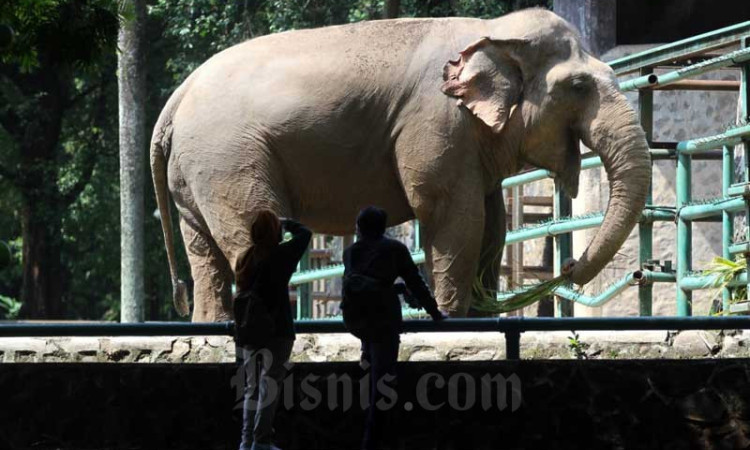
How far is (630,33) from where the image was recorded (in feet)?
66.8

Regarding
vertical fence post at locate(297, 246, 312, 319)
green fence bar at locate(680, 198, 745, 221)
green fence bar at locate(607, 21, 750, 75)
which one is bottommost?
vertical fence post at locate(297, 246, 312, 319)

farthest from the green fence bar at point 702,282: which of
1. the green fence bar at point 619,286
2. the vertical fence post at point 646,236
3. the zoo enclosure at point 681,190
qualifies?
the vertical fence post at point 646,236

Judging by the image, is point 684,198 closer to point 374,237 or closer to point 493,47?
point 493,47

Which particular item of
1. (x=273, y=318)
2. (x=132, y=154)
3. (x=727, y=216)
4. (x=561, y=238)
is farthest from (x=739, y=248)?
(x=132, y=154)

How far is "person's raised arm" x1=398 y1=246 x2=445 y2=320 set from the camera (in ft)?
31.2

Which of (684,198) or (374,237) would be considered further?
(684,198)

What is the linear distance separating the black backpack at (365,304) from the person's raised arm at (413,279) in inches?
4.8

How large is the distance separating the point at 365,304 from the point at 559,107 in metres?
2.89

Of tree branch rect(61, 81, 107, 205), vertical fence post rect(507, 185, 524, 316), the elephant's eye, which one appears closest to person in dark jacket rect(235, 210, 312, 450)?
the elephant's eye

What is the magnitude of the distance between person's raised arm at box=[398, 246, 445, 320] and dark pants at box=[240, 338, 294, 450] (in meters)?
0.67

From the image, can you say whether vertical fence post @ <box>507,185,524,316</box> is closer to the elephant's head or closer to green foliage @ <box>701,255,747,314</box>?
green foliage @ <box>701,255,747,314</box>

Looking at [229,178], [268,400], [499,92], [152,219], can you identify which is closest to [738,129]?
[499,92]

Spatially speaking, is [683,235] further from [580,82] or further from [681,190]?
[580,82]

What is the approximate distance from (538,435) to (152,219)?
81.2 feet
